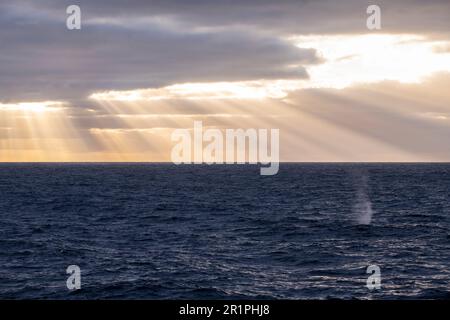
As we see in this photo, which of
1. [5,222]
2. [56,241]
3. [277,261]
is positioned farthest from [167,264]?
[5,222]

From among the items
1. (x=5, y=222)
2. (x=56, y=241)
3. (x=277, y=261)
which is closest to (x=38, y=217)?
(x=5, y=222)

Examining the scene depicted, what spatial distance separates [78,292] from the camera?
2673 centimetres

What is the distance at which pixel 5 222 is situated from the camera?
57.2 m

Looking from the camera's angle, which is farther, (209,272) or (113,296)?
(209,272)

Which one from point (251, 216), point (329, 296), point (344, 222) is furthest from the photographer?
point (251, 216)

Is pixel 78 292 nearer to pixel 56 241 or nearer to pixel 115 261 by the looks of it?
pixel 115 261

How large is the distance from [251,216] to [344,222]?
11515 millimetres
